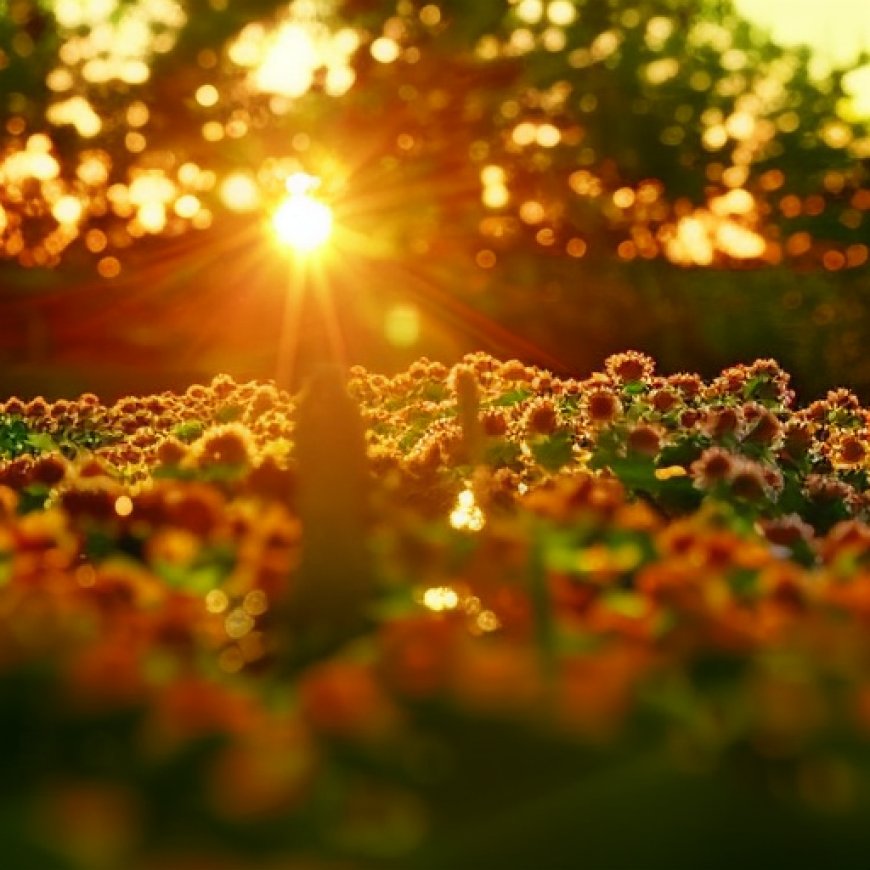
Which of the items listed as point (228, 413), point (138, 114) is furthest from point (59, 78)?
point (228, 413)

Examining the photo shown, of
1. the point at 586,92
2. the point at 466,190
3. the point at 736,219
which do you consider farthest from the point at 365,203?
the point at 736,219

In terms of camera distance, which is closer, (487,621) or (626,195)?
(487,621)

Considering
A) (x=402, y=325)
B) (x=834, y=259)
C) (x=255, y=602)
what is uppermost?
(x=834, y=259)

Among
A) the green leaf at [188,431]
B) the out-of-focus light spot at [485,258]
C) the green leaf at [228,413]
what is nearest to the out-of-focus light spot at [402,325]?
the out-of-focus light spot at [485,258]

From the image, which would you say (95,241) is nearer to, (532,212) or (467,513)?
(532,212)

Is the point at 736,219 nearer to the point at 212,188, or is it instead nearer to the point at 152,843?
the point at 212,188

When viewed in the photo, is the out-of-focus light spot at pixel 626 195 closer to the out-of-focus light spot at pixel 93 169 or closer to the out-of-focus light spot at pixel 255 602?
the out-of-focus light spot at pixel 93 169

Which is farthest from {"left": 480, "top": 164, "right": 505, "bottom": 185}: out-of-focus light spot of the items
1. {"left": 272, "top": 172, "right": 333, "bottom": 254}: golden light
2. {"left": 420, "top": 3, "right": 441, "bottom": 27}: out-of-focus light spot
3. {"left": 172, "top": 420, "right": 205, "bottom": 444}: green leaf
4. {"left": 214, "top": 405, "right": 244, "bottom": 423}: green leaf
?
{"left": 172, "top": 420, "right": 205, "bottom": 444}: green leaf
